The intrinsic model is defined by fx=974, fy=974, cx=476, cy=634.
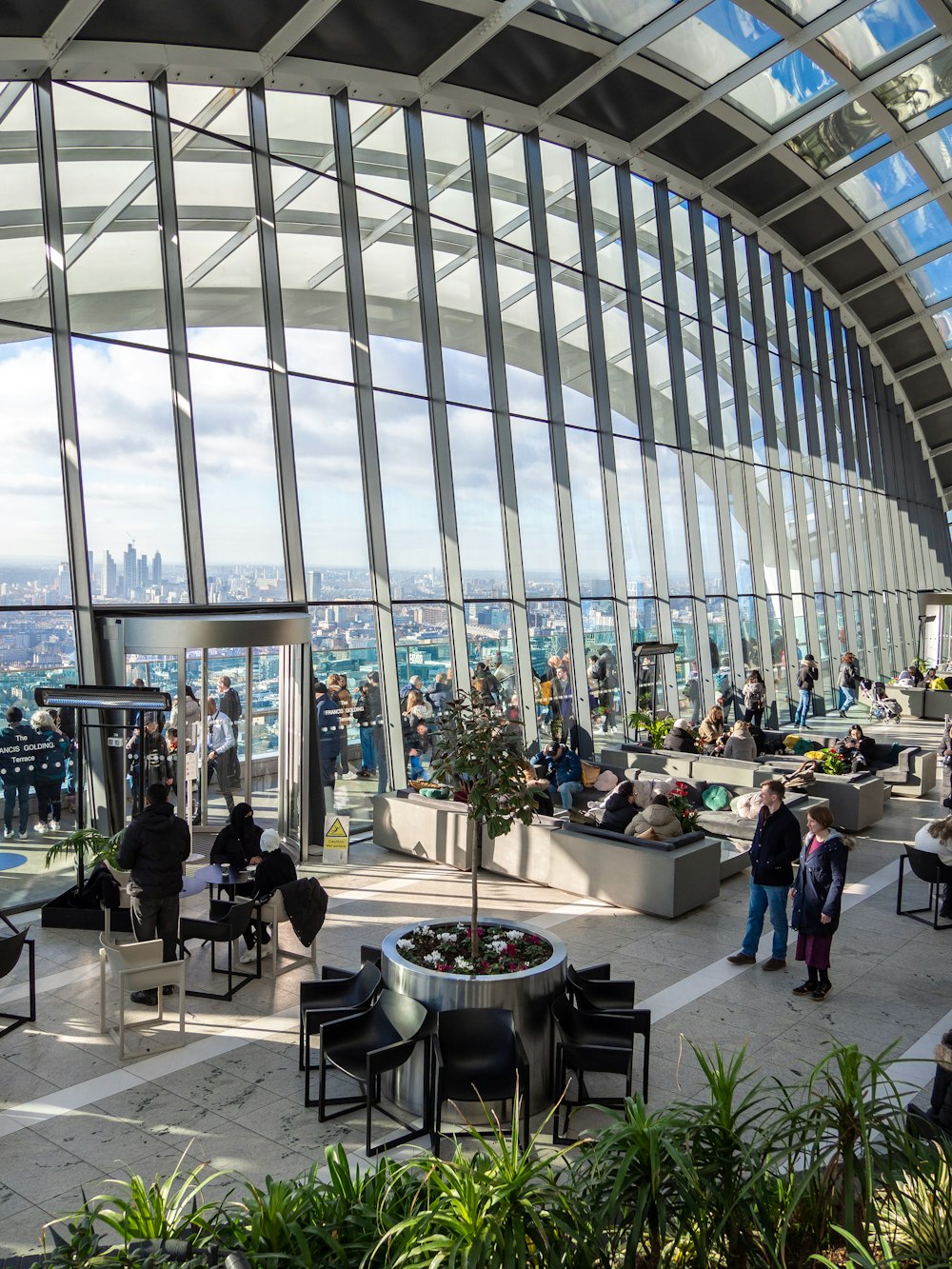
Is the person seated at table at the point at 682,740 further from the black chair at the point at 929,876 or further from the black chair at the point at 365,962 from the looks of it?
the black chair at the point at 365,962

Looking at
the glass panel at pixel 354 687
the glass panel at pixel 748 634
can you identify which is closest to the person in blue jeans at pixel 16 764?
the glass panel at pixel 354 687

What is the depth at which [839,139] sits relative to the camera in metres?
20.0

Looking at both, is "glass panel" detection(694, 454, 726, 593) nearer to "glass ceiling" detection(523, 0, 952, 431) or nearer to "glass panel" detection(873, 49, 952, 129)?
"glass ceiling" detection(523, 0, 952, 431)

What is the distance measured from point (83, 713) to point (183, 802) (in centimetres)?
128

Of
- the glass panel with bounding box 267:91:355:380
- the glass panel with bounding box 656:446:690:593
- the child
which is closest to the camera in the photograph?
the glass panel with bounding box 267:91:355:380

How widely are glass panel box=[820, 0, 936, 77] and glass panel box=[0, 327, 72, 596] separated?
1391 cm

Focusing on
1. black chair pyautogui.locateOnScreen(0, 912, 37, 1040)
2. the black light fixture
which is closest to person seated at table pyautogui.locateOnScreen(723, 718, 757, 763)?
the black light fixture

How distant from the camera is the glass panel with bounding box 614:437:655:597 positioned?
1686cm

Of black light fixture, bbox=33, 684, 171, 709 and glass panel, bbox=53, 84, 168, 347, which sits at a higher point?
glass panel, bbox=53, 84, 168, 347

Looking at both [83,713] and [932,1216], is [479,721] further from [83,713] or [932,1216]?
[83,713]

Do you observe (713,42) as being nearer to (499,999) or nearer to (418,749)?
(418,749)

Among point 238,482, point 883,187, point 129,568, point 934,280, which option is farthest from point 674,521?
point 934,280

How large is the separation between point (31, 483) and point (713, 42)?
42.9 feet

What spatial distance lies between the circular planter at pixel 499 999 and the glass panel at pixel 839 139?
18.3 meters
